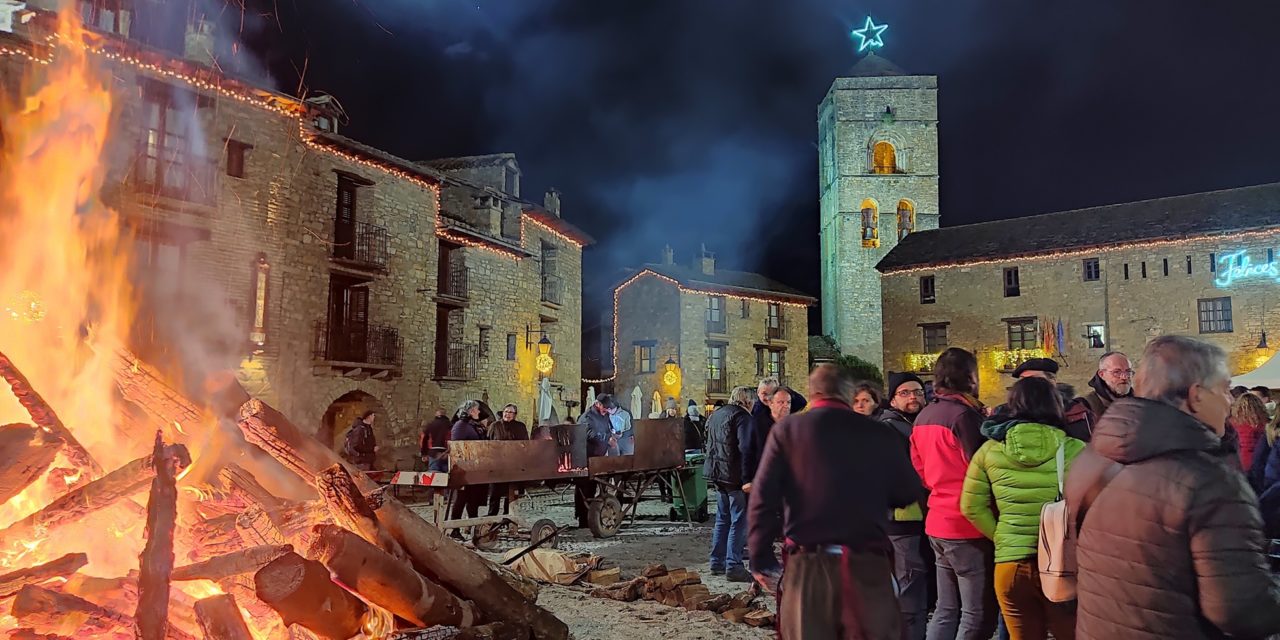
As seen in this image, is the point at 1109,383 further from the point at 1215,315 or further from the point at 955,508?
the point at 1215,315

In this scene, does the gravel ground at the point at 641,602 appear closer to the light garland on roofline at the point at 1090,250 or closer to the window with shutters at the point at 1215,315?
the light garland on roofline at the point at 1090,250

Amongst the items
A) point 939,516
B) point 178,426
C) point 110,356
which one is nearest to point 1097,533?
point 939,516

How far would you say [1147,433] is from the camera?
2.59m

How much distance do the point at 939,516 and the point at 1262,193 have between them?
3725 centimetres

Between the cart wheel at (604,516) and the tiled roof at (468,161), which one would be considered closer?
the cart wheel at (604,516)

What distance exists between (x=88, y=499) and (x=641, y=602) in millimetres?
4632

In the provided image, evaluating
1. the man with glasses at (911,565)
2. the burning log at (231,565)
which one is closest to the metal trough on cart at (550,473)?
the burning log at (231,565)

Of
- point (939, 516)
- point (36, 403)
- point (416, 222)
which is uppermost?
point (416, 222)

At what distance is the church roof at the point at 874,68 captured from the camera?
51312 millimetres

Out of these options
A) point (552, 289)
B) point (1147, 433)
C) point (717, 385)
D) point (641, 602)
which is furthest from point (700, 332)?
point (1147, 433)

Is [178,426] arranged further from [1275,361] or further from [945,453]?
[1275,361]

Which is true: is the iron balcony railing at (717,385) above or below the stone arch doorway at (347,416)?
above

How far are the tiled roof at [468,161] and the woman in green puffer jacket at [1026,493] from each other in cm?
2619

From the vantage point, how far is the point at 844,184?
50.6 meters
